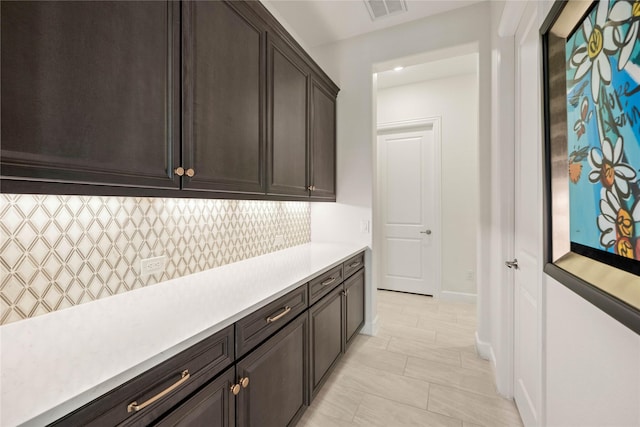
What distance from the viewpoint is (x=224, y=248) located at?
5.87ft

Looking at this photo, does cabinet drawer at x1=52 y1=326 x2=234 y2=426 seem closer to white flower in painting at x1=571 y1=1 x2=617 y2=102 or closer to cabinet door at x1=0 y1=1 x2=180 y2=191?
cabinet door at x1=0 y1=1 x2=180 y2=191

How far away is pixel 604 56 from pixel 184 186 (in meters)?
1.43

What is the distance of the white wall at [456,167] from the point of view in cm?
354

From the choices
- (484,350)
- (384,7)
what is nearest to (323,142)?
(384,7)

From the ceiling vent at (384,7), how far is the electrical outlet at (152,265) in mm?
2469

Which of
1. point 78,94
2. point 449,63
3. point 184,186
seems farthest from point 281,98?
point 449,63

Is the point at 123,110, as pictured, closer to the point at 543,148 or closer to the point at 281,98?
the point at 281,98

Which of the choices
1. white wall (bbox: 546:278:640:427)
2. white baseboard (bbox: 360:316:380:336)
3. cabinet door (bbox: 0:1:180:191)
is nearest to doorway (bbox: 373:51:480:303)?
white baseboard (bbox: 360:316:380:336)

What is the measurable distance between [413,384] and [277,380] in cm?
117

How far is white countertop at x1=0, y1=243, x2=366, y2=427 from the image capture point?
576 millimetres

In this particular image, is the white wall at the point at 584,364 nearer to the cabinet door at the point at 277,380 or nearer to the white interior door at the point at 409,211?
the cabinet door at the point at 277,380

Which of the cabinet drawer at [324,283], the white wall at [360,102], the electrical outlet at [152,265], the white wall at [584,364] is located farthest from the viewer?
the white wall at [360,102]

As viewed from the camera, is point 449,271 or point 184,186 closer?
point 184,186

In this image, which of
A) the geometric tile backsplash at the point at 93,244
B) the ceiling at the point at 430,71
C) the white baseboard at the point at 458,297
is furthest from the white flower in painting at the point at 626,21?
the white baseboard at the point at 458,297
